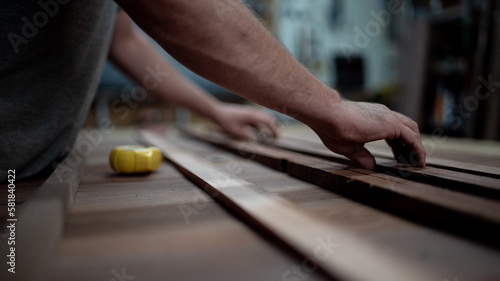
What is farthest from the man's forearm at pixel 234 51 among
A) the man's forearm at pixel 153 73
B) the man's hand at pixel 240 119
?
the man's forearm at pixel 153 73

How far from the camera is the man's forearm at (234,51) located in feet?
2.04

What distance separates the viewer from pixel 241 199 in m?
0.59

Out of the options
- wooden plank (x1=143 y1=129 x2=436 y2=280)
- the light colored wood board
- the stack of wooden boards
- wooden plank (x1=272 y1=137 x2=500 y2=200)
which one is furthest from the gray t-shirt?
wooden plank (x1=272 y1=137 x2=500 y2=200)

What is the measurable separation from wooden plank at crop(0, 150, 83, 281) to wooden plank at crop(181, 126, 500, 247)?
0.50 meters

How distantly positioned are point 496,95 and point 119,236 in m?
2.93

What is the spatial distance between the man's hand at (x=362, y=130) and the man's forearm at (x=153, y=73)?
1.00 metres

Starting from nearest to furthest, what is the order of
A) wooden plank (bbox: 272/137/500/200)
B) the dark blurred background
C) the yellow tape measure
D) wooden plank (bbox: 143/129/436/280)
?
1. wooden plank (bbox: 143/129/436/280)
2. wooden plank (bbox: 272/137/500/200)
3. the yellow tape measure
4. the dark blurred background

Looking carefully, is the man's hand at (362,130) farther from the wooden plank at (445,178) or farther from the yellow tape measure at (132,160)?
the yellow tape measure at (132,160)

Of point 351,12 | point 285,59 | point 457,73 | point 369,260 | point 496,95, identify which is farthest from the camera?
point 351,12

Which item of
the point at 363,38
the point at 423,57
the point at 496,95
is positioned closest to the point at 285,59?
the point at 496,95

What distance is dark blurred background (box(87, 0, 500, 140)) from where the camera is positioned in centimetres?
260

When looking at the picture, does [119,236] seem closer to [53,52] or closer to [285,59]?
[285,59]

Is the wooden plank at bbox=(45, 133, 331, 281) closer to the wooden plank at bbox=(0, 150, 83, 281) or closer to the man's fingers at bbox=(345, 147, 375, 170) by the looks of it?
the wooden plank at bbox=(0, 150, 83, 281)

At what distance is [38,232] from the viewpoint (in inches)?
19.1
